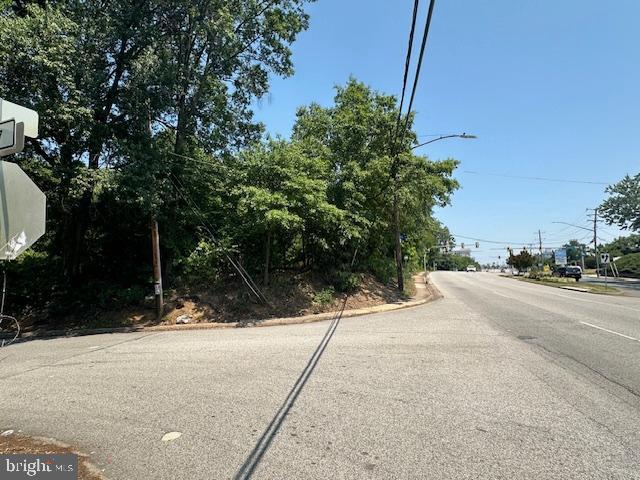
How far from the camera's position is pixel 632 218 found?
59.4 metres

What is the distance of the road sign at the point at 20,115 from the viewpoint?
A: 11.1 ft

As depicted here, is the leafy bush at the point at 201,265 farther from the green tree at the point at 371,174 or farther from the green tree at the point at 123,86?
the green tree at the point at 371,174

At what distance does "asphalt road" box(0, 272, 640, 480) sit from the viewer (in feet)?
12.4

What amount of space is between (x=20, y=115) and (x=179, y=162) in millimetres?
14667

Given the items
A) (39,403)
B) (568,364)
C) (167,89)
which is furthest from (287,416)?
(167,89)

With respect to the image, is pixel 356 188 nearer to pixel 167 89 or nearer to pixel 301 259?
pixel 301 259

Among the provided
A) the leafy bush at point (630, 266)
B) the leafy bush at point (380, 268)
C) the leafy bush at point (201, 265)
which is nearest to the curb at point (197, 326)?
the leafy bush at point (201, 265)

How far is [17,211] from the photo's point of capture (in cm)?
330

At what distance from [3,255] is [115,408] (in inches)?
123

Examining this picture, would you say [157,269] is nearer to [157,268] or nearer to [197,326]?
[157,268]

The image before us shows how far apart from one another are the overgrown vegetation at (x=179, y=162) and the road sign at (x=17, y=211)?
10740 millimetres

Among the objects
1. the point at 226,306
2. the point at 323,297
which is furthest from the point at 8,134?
the point at 323,297

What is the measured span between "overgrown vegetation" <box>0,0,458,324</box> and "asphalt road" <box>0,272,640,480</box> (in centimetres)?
715

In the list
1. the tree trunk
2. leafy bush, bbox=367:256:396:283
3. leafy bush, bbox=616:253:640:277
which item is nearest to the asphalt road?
the tree trunk
